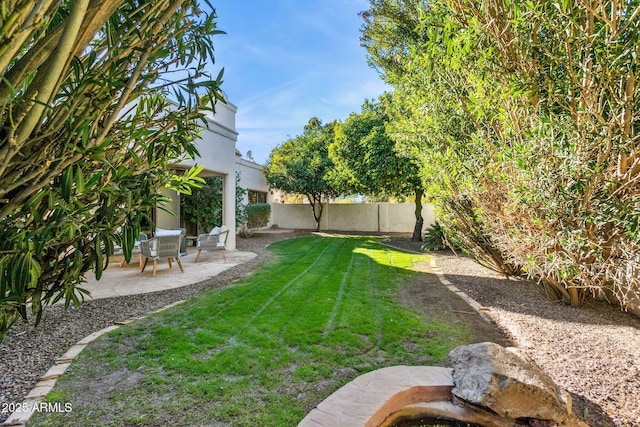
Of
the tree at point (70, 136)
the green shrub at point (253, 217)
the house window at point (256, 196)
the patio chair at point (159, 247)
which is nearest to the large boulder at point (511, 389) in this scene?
the tree at point (70, 136)

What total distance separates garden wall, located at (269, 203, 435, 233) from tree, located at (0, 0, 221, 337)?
57.6ft

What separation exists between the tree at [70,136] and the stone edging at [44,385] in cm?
155

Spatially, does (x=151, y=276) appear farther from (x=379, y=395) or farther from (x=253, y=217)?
(x=253, y=217)

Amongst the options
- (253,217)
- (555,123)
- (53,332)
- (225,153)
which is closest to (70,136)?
(53,332)

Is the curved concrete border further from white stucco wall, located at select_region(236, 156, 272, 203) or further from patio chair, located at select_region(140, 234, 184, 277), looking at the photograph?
white stucco wall, located at select_region(236, 156, 272, 203)

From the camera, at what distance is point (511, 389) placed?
2.56 meters

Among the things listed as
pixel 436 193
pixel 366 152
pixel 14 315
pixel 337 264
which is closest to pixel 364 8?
pixel 366 152

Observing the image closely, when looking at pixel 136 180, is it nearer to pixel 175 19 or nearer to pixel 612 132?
pixel 175 19

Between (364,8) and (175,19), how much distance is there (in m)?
9.80

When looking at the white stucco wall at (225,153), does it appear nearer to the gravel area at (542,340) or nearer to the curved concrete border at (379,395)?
the gravel area at (542,340)

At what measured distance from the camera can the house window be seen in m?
19.6

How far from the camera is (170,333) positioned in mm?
3955

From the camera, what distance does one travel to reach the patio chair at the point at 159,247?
23.8 ft

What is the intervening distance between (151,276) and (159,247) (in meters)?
0.67
